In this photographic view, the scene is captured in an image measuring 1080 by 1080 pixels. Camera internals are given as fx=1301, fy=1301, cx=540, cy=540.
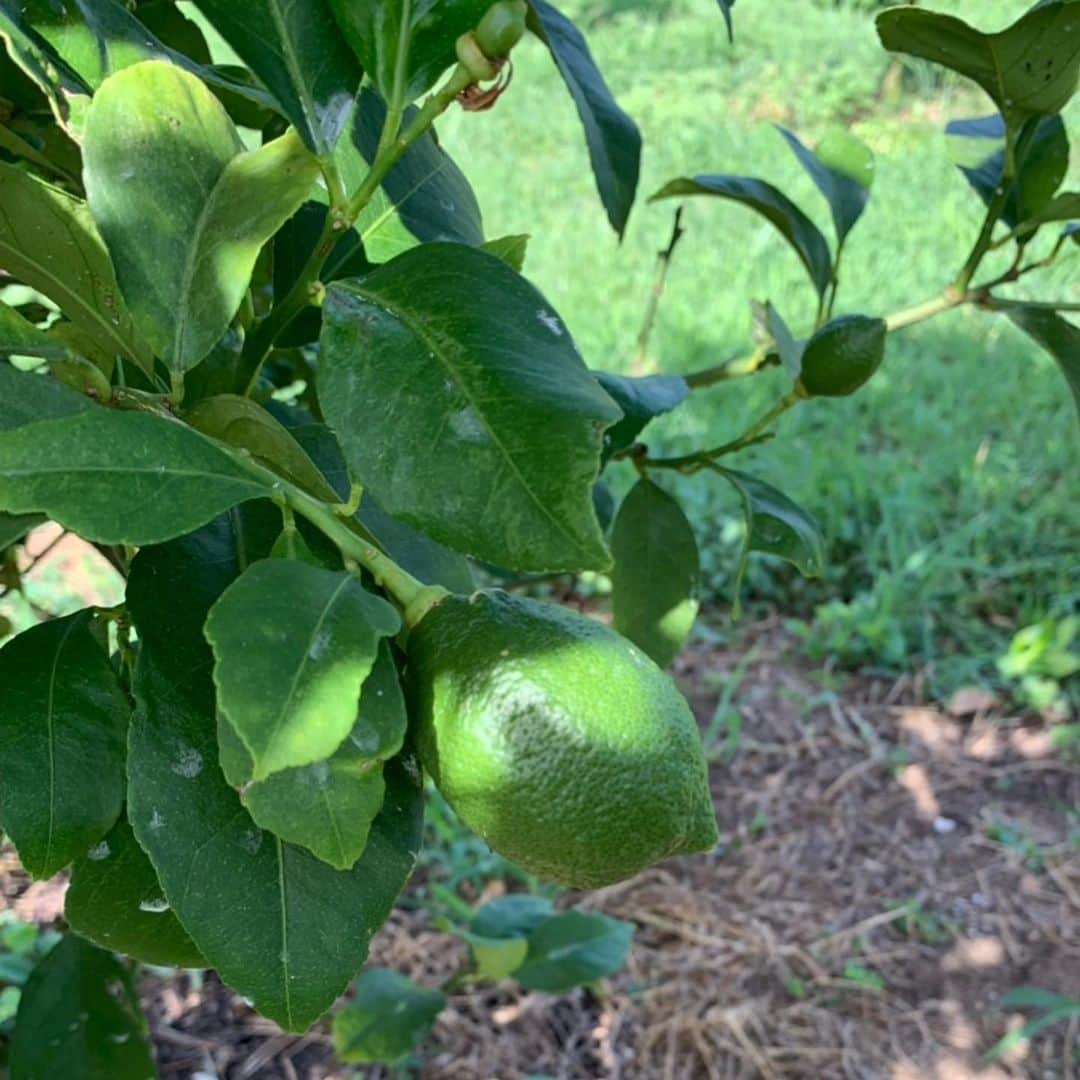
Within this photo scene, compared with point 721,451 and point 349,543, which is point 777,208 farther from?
point 349,543

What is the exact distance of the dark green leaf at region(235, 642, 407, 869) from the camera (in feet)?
1.33

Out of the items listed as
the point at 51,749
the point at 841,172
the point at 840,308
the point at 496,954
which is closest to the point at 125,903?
the point at 51,749

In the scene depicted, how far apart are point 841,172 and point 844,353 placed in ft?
0.87

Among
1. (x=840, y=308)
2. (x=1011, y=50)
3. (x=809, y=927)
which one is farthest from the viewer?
(x=840, y=308)

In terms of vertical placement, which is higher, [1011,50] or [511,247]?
[1011,50]

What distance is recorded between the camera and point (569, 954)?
1.46m

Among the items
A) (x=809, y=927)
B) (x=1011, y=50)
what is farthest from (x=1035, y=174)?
(x=809, y=927)

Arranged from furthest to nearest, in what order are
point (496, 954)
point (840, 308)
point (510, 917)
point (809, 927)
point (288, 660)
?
1. point (840, 308)
2. point (809, 927)
3. point (510, 917)
4. point (496, 954)
5. point (288, 660)

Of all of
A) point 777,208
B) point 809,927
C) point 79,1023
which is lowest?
point 809,927

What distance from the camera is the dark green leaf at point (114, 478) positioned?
1.28ft

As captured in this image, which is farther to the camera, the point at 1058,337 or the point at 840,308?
the point at 840,308

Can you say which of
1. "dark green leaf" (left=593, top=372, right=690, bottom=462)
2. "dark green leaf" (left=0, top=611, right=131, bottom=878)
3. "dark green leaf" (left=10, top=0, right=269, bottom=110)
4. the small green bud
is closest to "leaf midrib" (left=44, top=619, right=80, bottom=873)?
"dark green leaf" (left=0, top=611, right=131, bottom=878)

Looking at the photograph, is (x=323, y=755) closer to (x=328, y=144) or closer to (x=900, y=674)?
(x=328, y=144)

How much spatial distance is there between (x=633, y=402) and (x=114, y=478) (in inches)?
15.9
